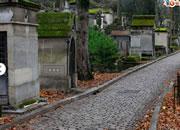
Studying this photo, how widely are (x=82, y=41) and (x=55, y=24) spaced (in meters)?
4.32

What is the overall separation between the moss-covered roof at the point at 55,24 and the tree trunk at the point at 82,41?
391 cm

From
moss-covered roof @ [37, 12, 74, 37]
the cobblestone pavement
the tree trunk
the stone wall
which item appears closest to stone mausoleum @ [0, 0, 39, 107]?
the cobblestone pavement

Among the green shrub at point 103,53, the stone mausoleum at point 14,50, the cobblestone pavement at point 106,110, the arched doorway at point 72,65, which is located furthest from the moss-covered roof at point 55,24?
the green shrub at point 103,53

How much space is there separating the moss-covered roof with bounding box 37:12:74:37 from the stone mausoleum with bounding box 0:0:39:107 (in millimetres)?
4143

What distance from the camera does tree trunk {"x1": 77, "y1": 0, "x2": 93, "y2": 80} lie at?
20.7m

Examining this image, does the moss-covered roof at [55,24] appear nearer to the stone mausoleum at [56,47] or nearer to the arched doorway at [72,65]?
the stone mausoleum at [56,47]

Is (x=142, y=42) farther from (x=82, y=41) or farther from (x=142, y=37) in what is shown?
(x=82, y=41)

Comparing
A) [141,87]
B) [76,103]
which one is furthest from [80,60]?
[76,103]

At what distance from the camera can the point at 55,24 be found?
16688 mm

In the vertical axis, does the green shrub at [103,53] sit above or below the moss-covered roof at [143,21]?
below

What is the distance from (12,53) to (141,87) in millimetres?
8473

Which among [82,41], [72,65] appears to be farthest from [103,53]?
[72,65]

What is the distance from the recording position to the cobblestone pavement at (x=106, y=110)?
10.2 metres

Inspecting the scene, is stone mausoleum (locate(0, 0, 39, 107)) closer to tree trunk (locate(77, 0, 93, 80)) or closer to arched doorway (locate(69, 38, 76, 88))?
arched doorway (locate(69, 38, 76, 88))
